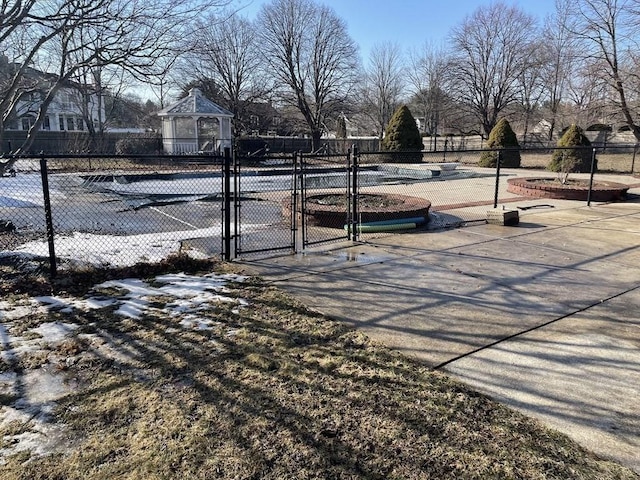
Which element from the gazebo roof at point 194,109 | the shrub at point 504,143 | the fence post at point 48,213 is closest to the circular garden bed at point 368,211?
the fence post at point 48,213

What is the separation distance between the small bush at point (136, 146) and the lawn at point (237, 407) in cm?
2260

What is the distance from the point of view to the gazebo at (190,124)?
2661 centimetres

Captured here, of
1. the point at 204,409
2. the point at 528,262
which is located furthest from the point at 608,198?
the point at 204,409

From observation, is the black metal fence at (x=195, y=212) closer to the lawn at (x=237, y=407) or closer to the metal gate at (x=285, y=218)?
the metal gate at (x=285, y=218)

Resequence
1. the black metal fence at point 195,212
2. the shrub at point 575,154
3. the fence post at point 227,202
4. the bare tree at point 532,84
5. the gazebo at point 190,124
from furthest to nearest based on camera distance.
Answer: the bare tree at point 532,84 → the gazebo at point 190,124 → the shrub at point 575,154 → the black metal fence at point 195,212 → the fence post at point 227,202

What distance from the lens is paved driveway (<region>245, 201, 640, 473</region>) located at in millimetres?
2766

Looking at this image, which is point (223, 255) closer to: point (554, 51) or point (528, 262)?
point (528, 262)

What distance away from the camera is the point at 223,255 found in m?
5.82

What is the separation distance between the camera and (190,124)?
29.1 m

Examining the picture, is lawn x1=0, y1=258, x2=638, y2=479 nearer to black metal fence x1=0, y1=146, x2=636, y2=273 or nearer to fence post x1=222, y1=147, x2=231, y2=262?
fence post x1=222, y1=147, x2=231, y2=262

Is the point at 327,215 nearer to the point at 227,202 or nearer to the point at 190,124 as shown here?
the point at 227,202

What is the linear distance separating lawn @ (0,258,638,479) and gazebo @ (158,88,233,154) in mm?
23028

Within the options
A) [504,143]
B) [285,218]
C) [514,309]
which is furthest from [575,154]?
[514,309]

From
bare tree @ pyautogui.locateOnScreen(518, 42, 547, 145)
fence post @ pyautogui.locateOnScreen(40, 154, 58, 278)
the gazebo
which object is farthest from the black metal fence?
bare tree @ pyautogui.locateOnScreen(518, 42, 547, 145)
